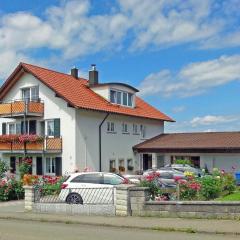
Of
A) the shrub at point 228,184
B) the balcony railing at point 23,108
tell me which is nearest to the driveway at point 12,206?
the shrub at point 228,184

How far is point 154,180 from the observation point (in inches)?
691

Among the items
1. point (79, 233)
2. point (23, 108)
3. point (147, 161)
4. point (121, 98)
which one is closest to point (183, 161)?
point (147, 161)

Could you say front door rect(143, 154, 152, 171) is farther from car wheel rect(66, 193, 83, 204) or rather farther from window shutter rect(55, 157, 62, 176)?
car wheel rect(66, 193, 83, 204)

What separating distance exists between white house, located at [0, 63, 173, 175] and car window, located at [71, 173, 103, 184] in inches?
524

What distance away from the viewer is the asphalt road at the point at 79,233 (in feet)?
40.2

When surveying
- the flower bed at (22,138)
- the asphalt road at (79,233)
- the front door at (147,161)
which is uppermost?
the flower bed at (22,138)

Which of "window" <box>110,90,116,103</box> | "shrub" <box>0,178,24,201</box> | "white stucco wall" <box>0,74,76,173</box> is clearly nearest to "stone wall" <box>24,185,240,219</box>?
"shrub" <box>0,178,24,201</box>

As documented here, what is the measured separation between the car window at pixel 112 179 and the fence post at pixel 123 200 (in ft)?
9.55

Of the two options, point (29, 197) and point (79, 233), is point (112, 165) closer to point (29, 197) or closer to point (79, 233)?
point (29, 197)

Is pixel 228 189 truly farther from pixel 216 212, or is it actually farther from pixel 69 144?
pixel 69 144

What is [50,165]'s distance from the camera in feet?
115

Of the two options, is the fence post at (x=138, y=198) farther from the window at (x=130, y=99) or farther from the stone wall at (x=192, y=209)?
the window at (x=130, y=99)

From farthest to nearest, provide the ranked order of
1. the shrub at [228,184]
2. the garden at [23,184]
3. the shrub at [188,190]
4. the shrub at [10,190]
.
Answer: the shrub at [10,190], the shrub at [228,184], the garden at [23,184], the shrub at [188,190]

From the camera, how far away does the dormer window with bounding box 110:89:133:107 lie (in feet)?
127
